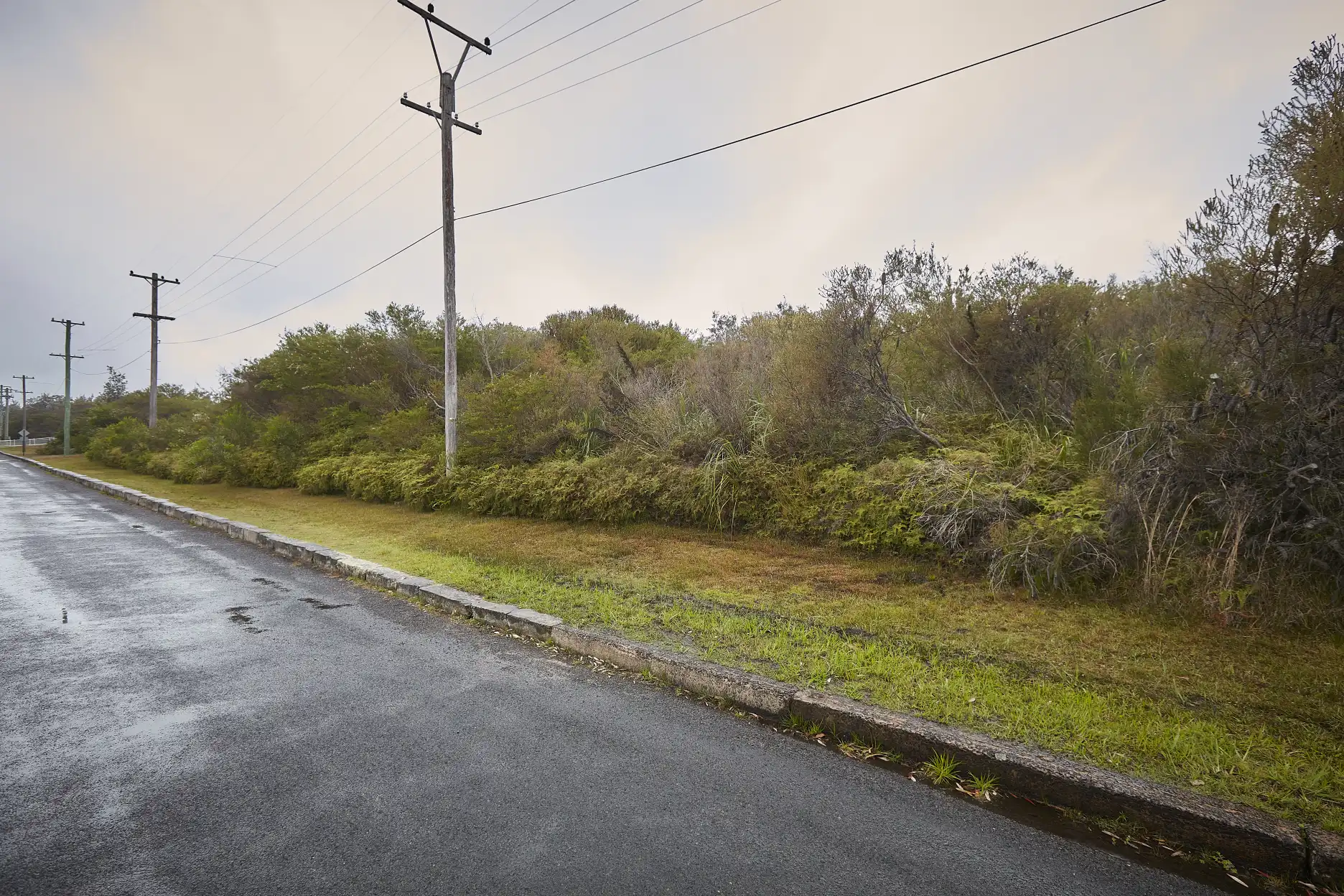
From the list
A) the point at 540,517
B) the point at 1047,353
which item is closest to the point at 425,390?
the point at 540,517

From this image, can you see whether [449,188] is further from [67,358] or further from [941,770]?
[67,358]

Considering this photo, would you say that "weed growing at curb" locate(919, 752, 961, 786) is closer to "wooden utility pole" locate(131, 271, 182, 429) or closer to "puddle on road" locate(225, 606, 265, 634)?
"puddle on road" locate(225, 606, 265, 634)

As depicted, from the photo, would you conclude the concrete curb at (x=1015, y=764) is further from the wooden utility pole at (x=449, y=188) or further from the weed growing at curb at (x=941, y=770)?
the wooden utility pole at (x=449, y=188)

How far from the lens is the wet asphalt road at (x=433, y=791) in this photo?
2.22 meters

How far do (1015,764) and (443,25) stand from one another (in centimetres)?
1420

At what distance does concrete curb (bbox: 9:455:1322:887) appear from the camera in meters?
2.27

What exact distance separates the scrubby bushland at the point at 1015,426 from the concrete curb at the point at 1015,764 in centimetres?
259

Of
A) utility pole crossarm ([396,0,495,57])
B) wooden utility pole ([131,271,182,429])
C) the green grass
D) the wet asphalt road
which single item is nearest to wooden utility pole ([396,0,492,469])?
utility pole crossarm ([396,0,495,57])

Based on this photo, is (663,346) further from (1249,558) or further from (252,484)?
(1249,558)

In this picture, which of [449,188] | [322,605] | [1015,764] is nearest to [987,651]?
[1015,764]

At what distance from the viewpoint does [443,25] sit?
11.9 metres

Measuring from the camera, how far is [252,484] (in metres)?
18.4

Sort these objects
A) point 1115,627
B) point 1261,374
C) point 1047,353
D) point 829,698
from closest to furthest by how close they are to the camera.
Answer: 1. point 829,698
2. point 1115,627
3. point 1261,374
4. point 1047,353

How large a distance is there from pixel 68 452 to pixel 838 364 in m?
54.2
